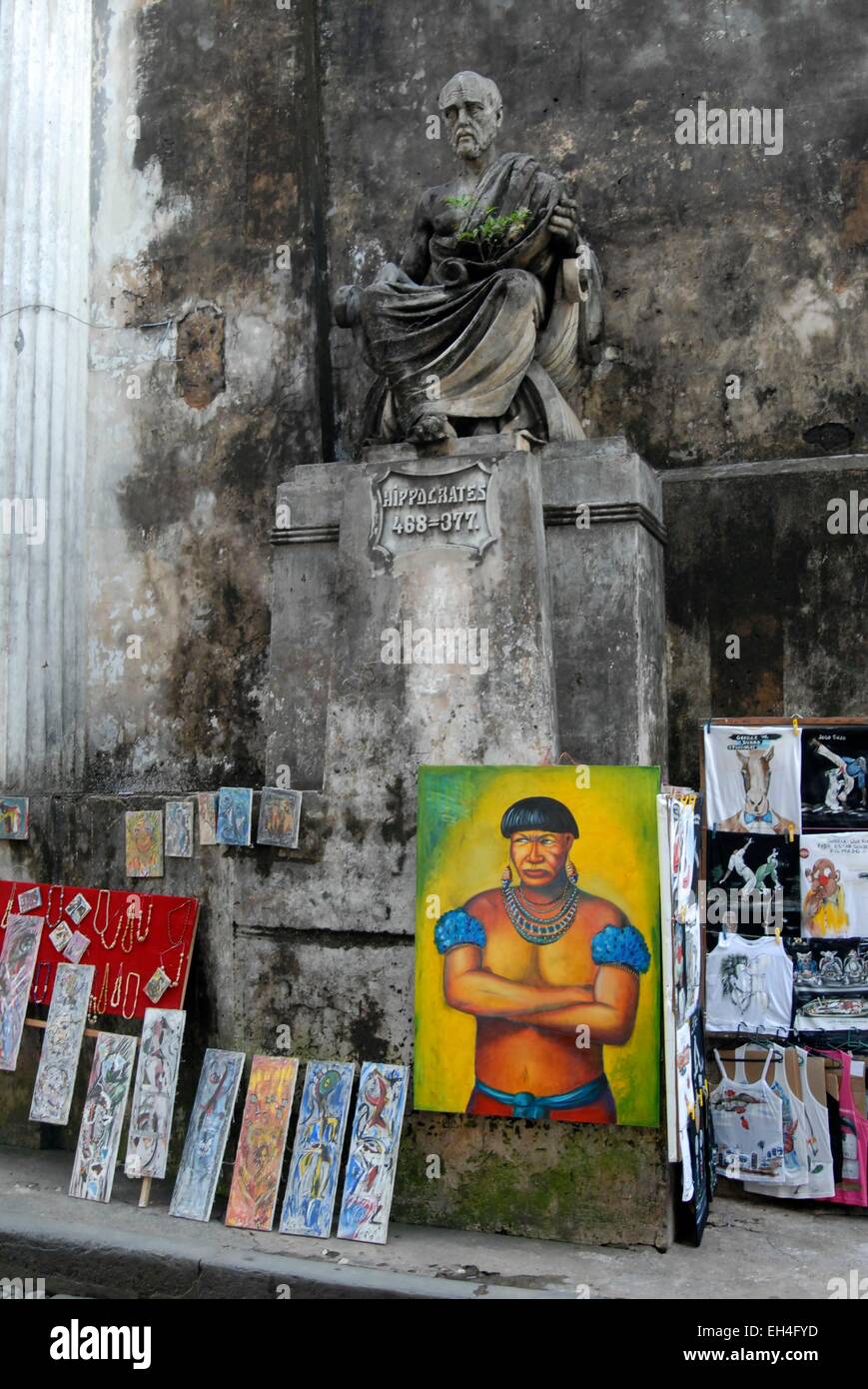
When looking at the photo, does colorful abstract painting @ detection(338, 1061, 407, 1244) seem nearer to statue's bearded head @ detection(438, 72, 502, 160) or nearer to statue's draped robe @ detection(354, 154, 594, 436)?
statue's draped robe @ detection(354, 154, 594, 436)

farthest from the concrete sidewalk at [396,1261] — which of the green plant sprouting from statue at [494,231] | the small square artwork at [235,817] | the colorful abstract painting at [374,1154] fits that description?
the green plant sprouting from statue at [494,231]

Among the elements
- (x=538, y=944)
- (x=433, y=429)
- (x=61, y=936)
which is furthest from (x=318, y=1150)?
(x=433, y=429)

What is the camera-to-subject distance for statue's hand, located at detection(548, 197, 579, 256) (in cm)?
705

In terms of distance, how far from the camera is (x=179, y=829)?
6910mm

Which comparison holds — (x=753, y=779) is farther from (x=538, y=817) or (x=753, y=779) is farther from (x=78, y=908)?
(x=78, y=908)

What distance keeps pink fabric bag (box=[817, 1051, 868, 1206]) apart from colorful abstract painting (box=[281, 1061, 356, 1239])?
2162 mm

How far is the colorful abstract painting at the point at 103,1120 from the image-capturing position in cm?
645

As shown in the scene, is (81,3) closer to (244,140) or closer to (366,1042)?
(244,140)

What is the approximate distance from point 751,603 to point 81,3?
5.48m

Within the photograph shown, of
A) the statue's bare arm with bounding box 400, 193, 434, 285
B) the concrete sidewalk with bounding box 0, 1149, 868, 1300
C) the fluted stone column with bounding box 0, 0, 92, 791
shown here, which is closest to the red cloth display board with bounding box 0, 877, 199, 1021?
the concrete sidewalk with bounding box 0, 1149, 868, 1300

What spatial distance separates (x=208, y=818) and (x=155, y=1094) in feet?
4.03

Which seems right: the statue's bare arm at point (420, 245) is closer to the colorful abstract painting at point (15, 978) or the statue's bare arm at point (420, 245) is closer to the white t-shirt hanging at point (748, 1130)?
the colorful abstract painting at point (15, 978)

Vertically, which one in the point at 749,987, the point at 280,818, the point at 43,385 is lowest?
the point at 749,987
